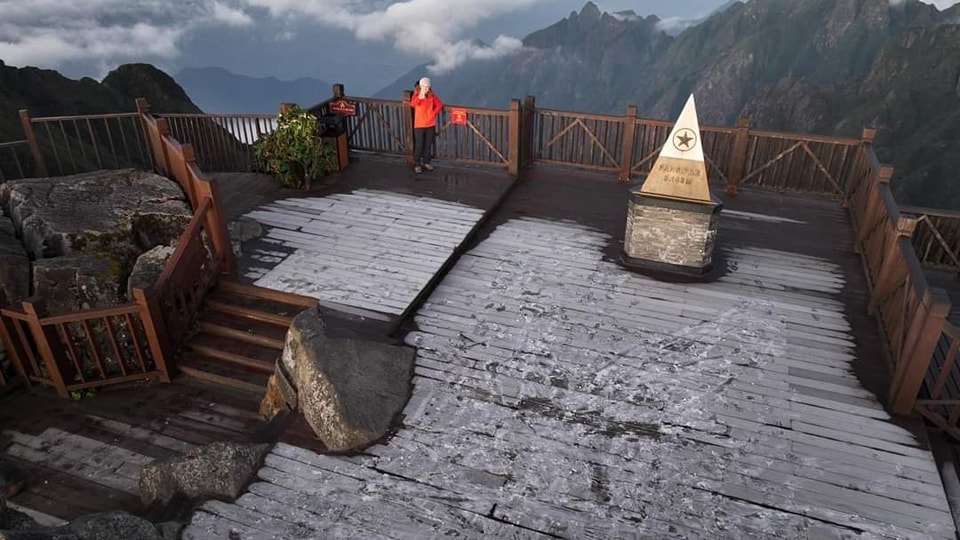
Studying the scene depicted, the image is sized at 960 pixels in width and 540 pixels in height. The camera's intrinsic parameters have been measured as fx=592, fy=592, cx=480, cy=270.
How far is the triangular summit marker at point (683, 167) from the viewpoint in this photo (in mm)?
8297

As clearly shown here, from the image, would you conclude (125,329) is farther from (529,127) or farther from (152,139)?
(529,127)

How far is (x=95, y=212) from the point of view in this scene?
884cm

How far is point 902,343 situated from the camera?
644cm

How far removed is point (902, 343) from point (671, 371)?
2451mm

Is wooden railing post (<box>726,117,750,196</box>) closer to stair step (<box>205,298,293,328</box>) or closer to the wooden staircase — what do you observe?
the wooden staircase

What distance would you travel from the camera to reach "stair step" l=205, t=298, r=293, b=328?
25.4 ft

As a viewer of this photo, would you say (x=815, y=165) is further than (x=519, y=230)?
Yes

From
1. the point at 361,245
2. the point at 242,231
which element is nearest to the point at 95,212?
the point at 242,231

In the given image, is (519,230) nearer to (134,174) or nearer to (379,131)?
(379,131)

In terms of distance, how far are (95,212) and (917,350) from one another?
10.6 meters

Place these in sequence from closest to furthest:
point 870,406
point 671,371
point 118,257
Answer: point 870,406 < point 671,371 < point 118,257

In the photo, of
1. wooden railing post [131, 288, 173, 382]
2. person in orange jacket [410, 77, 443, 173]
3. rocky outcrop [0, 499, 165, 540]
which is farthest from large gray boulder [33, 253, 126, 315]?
person in orange jacket [410, 77, 443, 173]

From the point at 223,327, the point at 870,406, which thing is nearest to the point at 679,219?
the point at 870,406

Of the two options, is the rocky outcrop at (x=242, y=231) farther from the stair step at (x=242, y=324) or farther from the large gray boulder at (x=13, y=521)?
the large gray boulder at (x=13, y=521)
